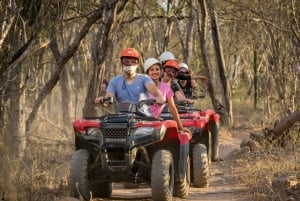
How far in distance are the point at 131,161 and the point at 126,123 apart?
0.40m

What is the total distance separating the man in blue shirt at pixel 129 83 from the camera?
26.3 feet

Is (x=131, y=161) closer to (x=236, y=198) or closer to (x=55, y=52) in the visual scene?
(x=236, y=198)

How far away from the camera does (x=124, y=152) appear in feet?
23.5

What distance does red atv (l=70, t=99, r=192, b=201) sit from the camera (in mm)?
7191

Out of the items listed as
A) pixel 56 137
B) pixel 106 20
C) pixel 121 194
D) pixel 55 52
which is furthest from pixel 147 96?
pixel 56 137

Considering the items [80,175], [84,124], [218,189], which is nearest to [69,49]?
[218,189]

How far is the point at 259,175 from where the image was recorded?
29.9 ft

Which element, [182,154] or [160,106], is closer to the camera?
[182,154]

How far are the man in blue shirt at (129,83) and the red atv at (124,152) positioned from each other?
1.22ft

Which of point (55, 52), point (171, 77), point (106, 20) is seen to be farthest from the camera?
point (55, 52)

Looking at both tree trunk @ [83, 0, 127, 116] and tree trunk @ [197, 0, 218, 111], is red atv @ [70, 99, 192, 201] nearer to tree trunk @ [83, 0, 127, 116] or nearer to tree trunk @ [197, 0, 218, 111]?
tree trunk @ [83, 0, 127, 116]

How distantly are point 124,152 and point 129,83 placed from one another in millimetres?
1216

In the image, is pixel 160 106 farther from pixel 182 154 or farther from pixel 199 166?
pixel 199 166

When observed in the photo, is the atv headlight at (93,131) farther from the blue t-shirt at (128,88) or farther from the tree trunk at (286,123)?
the tree trunk at (286,123)
